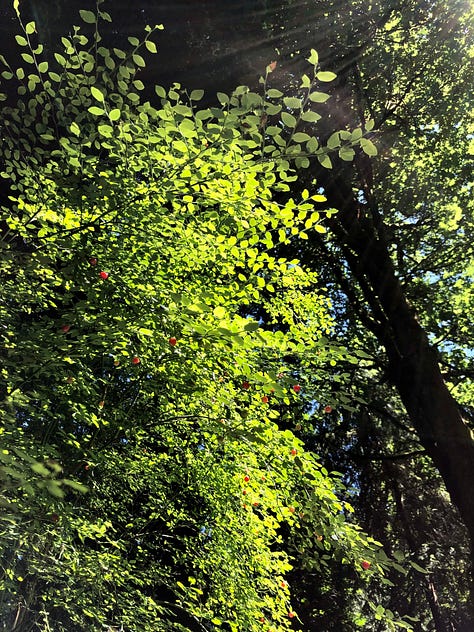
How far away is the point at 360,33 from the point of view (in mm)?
7691

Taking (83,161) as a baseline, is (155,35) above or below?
above

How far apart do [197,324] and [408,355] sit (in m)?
7.14

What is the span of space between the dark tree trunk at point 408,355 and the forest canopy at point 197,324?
0.13ft

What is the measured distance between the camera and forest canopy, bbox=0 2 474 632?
2391mm

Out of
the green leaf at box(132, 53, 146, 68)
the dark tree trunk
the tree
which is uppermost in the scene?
the dark tree trunk

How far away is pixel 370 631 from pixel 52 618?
37.5 feet

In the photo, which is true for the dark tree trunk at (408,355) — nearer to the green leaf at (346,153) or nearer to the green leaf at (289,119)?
the green leaf at (346,153)

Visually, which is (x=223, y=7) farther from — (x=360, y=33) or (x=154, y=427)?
(x=154, y=427)

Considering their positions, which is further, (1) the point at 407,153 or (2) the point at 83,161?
(1) the point at 407,153

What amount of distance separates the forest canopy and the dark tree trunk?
0.13ft

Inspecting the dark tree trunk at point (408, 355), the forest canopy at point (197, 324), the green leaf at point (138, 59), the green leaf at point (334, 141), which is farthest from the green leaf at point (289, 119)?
the dark tree trunk at point (408, 355)

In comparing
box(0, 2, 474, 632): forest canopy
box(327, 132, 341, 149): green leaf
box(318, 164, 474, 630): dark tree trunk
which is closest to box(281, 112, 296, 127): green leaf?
box(0, 2, 474, 632): forest canopy

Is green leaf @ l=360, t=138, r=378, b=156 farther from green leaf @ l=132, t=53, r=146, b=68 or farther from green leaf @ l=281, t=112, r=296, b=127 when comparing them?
green leaf @ l=132, t=53, r=146, b=68

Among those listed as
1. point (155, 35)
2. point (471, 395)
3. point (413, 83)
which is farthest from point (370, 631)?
point (155, 35)
